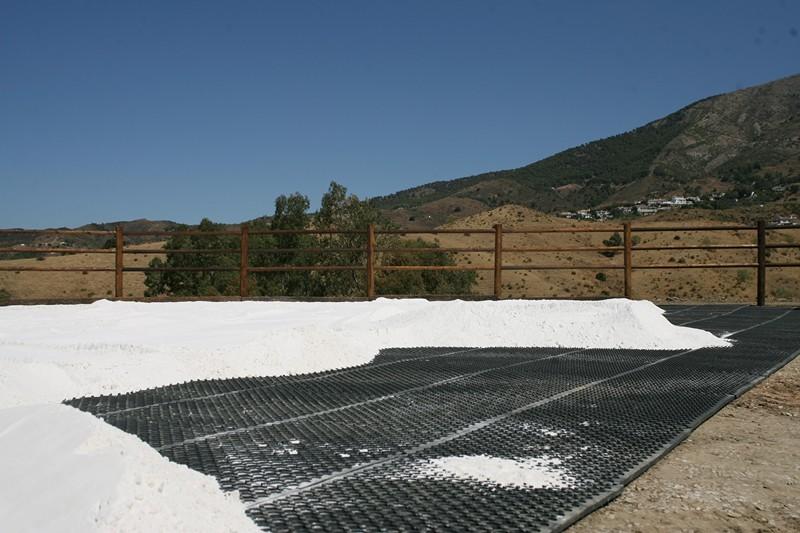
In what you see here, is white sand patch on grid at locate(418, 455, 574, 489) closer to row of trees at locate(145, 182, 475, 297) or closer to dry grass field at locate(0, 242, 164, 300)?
row of trees at locate(145, 182, 475, 297)

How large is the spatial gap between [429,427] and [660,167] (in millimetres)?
60962

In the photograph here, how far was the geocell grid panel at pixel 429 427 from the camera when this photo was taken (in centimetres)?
217

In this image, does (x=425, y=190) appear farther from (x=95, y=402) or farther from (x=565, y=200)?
(x=95, y=402)

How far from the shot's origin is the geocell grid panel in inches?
85.3

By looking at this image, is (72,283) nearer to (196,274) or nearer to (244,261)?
(196,274)

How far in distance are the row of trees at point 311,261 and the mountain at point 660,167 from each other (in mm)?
31819

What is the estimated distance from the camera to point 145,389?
406cm

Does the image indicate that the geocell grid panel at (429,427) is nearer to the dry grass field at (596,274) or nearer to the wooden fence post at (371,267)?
the wooden fence post at (371,267)

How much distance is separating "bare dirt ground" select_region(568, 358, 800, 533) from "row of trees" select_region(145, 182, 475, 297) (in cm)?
1457

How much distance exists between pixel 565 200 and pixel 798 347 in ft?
175

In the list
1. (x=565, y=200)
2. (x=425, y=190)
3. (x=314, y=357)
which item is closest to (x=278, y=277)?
(x=314, y=357)

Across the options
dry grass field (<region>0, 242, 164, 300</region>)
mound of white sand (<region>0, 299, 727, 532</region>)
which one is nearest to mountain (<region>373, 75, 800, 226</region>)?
dry grass field (<region>0, 242, 164, 300</region>)

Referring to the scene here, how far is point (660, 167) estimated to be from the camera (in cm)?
6019

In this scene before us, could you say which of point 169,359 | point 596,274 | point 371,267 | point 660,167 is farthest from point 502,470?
point 660,167
